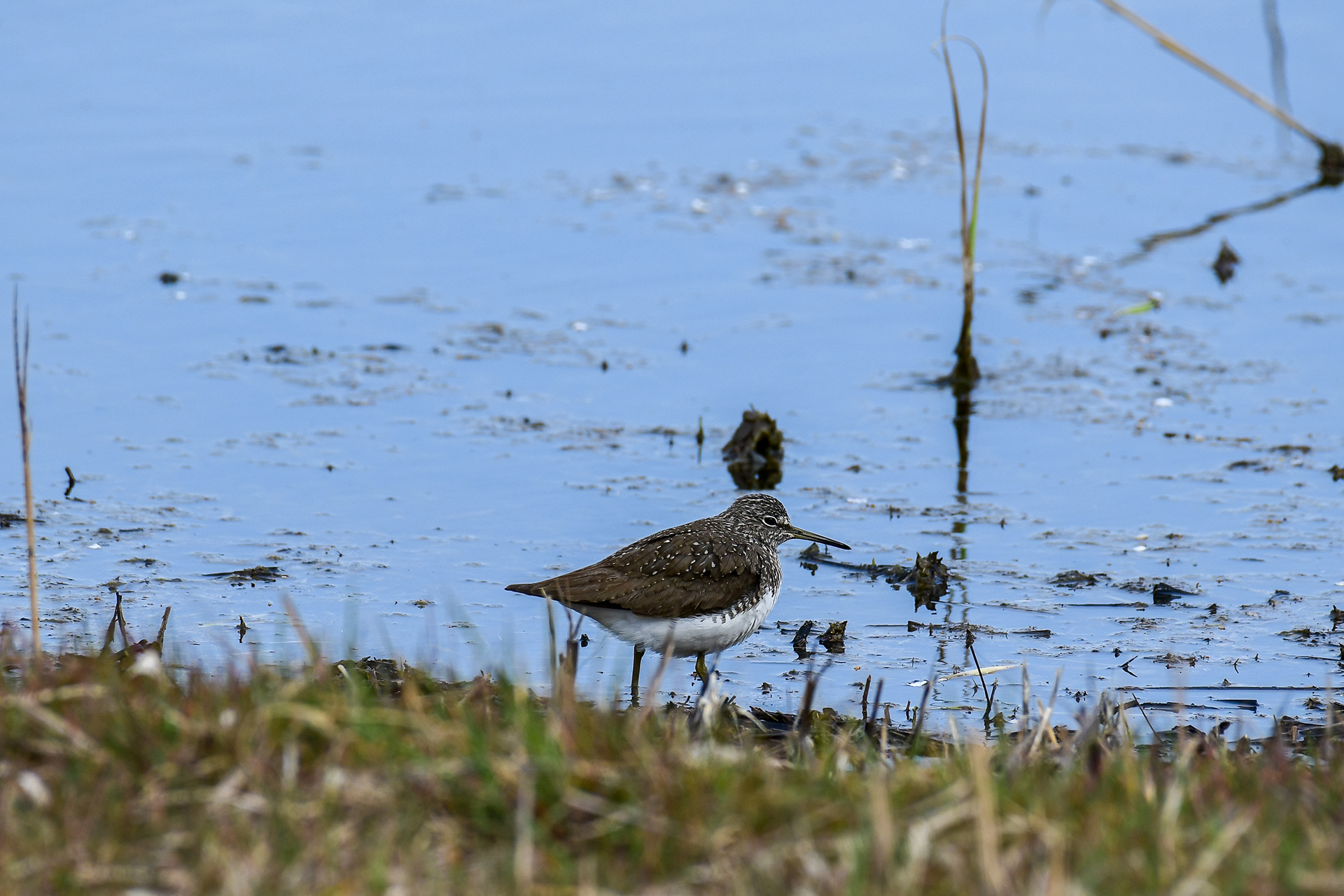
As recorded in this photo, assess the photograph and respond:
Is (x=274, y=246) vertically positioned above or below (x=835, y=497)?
above

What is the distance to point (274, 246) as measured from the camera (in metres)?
13.9

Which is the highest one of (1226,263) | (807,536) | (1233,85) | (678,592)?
(1233,85)

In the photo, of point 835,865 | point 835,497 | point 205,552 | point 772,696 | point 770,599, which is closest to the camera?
point 835,865

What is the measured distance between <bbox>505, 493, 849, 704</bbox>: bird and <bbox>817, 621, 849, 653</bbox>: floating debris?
1.11ft

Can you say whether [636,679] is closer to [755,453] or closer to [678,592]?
[678,592]

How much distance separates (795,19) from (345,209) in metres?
8.23

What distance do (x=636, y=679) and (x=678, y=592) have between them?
1.67 ft

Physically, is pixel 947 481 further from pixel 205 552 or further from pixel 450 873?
pixel 450 873

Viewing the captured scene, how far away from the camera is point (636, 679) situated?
25.6 ft

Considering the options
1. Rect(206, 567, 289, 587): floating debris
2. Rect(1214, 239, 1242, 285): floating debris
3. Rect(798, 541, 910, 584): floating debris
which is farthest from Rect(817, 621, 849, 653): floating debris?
Rect(1214, 239, 1242, 285): floating debris

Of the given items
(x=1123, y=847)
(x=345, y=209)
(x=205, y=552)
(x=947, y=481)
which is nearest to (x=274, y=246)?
(x=345, y=209)

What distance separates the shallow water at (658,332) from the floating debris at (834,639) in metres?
0.10

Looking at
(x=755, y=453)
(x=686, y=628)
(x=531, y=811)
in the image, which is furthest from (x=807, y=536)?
(x=531, y=811)

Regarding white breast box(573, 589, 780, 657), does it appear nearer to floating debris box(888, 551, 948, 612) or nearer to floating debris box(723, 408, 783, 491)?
floating debris box(888, 551, 948, 612)
